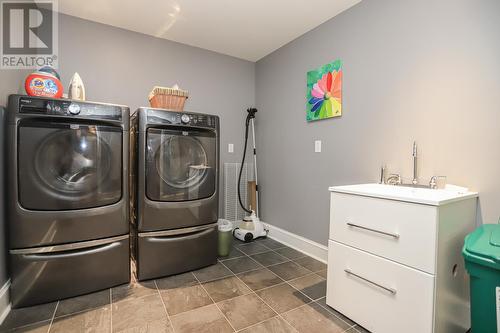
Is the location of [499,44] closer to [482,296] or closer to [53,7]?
[482,296]

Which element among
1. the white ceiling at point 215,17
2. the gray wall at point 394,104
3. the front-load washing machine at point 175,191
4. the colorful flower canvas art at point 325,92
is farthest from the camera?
the colorful flower canvas art at point 325,92

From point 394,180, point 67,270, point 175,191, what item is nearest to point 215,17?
point 175,191

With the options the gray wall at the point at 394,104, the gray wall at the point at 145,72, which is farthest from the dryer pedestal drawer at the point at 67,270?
the gray wall at the point at 394,104

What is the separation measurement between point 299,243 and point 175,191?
1445 mm

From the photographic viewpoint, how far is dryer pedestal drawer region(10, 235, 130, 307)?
1.53 metres

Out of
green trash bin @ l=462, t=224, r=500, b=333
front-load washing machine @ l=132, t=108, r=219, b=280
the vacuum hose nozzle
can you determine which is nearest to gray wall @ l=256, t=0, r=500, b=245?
the vacuum hose nozzle

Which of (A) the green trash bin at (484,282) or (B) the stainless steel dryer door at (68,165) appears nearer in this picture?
(A) the green trash bin at (484,282)

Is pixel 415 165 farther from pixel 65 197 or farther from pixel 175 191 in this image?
pixel 65 197

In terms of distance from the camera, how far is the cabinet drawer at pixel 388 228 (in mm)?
1138

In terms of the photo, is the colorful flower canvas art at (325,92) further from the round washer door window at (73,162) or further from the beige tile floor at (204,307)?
the round washer door window at (73,162)

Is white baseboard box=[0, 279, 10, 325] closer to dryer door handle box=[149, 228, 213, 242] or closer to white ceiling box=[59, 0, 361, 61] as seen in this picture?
dryer door handle box=[149, 228, 213, 242]

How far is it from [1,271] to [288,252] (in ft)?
7.29

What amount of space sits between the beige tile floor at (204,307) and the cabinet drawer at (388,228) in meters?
0.52

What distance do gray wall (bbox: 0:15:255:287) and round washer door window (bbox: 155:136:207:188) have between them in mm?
966
